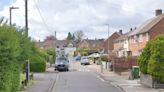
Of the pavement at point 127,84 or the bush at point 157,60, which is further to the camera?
the bush at point 157,60

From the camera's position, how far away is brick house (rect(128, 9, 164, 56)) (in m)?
74.6

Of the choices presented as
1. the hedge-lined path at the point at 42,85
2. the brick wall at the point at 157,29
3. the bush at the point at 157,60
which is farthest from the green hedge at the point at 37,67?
the bush at the point at 157,60

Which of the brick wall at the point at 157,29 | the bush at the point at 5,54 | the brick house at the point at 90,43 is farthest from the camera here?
the brick house at the point at 90,43

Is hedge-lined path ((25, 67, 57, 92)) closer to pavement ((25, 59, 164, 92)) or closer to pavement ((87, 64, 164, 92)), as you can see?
pavement ((25, 59, 164, 92))

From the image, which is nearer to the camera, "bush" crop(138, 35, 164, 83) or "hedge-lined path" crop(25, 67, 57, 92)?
"hedge-lined path" crop(25, 67, 57, 92)

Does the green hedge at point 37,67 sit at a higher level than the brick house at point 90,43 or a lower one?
lower

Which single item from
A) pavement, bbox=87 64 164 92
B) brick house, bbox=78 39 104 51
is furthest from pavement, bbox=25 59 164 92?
brick house, bbox=78 39 104 51

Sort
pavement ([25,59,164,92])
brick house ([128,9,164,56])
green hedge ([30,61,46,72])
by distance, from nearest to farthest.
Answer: pavement ([25,59,164,92]), green hedge ([30,61,46,72]), brick house ([128,9,164,56])

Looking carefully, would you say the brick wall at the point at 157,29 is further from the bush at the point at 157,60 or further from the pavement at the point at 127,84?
the bush at the point at 157,60

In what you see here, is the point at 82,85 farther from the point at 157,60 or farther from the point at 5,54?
the point at 5,54

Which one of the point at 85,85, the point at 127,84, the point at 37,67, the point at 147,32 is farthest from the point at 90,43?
the point at 85,85

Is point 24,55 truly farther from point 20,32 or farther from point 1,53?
→ point 1,53

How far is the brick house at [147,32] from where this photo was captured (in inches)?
2936

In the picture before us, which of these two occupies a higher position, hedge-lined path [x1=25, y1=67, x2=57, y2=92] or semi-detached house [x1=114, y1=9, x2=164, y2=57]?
semi-detached house [x1=114, y1=9, x2=164, y2=57]
